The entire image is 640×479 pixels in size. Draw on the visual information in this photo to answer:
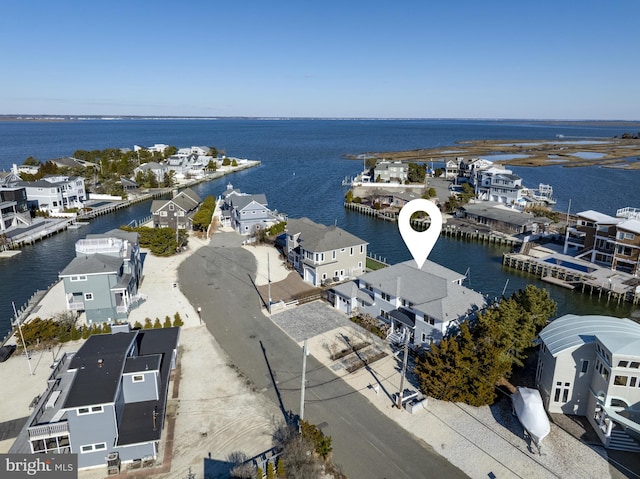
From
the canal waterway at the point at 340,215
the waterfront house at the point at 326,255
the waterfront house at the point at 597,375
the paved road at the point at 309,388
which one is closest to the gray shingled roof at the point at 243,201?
the canal waterway at the point at 340,215

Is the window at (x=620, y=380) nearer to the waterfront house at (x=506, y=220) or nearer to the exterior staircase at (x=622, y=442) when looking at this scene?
the exterior staircase at (x=622, y=442)

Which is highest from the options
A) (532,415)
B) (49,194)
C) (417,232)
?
(417,232)

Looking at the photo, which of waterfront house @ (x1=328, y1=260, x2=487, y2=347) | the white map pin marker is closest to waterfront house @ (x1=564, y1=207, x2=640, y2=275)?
waterfront house @ (x1=328, y1=260, x2=487, y2=347)

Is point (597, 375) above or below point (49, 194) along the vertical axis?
below

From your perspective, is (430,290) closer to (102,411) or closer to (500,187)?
(102,411)

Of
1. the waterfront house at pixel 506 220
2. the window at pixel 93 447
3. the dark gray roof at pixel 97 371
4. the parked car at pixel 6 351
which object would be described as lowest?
the parked car at pixel 6 351

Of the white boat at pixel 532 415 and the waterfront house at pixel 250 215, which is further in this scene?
the waterfront house at pixel 250 215

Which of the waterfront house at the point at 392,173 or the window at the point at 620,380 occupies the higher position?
the waterfront house at the point at 392,173

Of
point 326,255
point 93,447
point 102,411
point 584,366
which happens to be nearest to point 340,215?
point 326,255
